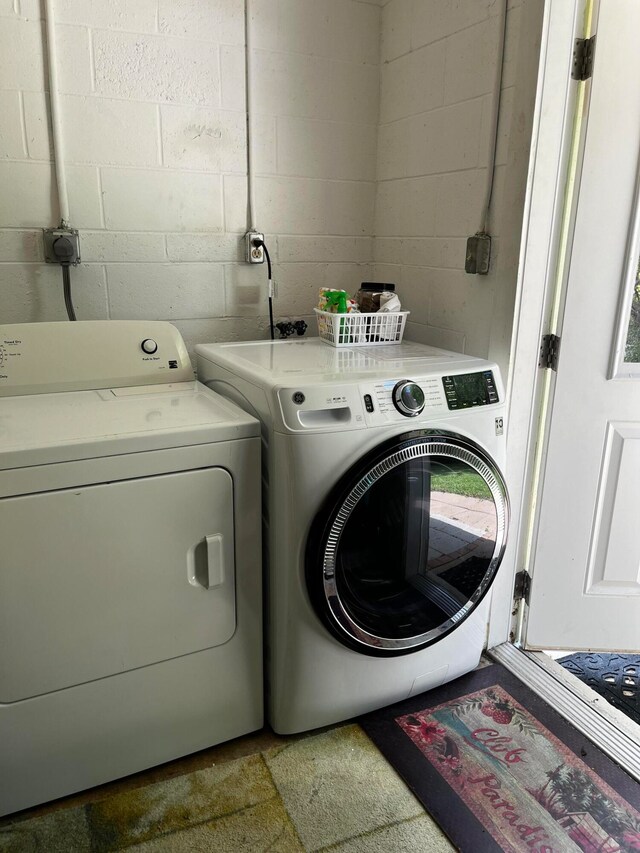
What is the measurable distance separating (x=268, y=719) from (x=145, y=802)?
0.38 metres

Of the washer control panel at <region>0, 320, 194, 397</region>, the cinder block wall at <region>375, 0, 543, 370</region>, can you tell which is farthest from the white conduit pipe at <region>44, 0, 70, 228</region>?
the cinder block wall at <region>375, 0, 543, 370</region>

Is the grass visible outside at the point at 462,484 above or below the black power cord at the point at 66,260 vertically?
below

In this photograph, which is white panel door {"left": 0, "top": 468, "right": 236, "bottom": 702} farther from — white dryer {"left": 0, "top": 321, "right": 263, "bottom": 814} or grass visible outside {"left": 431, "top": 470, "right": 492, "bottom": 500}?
grass visible outside {"left": 431, "top": 470, "right": 492, "bottom": 500}

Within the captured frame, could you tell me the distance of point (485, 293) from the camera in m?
1.92

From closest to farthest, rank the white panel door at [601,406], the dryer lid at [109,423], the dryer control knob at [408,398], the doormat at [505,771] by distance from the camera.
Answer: the dryer lid at [109,423] < the doormat at [505,771] < the dryer control knob at [408,398] < the white panel door at [601,406]

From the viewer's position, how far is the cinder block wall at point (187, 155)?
1878 millimetres

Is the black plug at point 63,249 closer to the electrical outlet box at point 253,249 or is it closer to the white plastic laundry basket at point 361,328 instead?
the electrical outlet box at point 253,249

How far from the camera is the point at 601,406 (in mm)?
1852

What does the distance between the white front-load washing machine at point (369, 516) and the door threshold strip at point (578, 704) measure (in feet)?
0.95

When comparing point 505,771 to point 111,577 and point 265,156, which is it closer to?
point 111,577

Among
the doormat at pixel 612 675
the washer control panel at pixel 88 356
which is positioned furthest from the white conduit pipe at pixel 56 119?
the doormat at pixel 612 675

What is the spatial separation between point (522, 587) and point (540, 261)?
103 centimetres

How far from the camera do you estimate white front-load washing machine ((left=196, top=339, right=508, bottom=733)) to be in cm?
150

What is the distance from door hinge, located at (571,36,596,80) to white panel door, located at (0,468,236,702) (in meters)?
1.41
